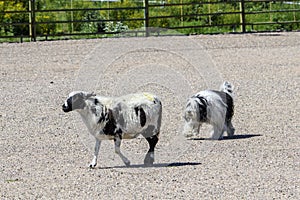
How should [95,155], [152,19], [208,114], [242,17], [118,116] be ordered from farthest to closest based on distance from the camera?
[152,19] → [242,17] → [208,114] → [95,155] → [118,116]

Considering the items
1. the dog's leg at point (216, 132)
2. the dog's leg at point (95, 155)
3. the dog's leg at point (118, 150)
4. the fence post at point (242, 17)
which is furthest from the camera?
the fence post at point (242, 17)

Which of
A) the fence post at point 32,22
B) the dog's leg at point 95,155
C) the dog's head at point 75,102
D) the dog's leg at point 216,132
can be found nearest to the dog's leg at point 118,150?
the dog's leg at point 95,155

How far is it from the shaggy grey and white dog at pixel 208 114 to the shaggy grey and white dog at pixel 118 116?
1776 millimetres

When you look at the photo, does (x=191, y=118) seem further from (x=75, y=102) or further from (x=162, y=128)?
(x=75, y=102)

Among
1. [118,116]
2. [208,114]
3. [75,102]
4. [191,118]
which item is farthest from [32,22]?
[118,116]

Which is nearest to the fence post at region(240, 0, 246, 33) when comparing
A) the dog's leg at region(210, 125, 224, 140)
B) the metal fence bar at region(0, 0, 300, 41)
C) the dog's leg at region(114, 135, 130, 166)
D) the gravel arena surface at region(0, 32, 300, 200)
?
the metal fence bar at region(0, 0, 300, 41)

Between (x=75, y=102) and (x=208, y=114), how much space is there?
8.01 feet

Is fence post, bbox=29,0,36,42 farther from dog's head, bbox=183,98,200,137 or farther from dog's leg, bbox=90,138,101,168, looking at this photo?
dog's leg, bbox=90,138,101,168

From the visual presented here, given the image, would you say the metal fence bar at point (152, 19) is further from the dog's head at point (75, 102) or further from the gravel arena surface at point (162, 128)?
the dog's head at point (75, 102)

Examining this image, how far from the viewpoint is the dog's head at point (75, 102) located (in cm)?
987

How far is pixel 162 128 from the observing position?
503 inches

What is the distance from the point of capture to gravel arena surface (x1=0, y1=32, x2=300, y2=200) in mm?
8867

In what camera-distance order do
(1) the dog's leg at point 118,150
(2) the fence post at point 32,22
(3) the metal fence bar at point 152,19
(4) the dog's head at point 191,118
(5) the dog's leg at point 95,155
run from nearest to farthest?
1. (1) the dog's leg at point 118,150
2. (5) the dog's leg at point 95,155
3. (4) the dog's head at point 191,118
4. (2) the fence post at point 32,22
5. (3) the metal fence bar at point 152,19

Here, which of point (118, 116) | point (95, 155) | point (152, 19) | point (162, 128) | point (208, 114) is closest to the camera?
point (118, 116)
